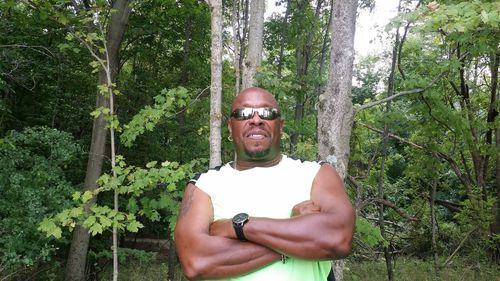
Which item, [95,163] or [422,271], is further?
[422,271]

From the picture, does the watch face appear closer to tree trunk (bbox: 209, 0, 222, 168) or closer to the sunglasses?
the sunglasses

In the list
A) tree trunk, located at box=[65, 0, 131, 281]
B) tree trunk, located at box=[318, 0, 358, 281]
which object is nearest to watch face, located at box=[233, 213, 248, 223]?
tree trunk, located at box=[318, 0, 358, 281]

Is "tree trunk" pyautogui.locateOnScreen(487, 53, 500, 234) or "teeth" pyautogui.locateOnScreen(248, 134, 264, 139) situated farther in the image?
"tree trunk" pyautogui.locateOnScreen(487, 53, 500, 234)

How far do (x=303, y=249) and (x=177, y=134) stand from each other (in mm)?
8742

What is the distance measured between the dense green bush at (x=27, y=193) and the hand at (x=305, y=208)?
5.47m

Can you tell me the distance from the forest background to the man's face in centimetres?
290

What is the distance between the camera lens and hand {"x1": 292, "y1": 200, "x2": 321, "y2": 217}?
1929mm

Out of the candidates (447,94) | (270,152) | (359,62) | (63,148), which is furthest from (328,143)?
(359,62)

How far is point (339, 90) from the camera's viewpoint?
372 centimetres

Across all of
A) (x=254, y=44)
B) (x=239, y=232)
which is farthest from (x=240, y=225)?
(x=254, y=44)

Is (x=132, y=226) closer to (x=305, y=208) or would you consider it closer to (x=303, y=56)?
(x=305, y=208)

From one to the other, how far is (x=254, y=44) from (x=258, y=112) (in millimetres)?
2574

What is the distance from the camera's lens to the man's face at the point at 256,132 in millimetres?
2180

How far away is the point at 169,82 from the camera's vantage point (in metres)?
11.1
